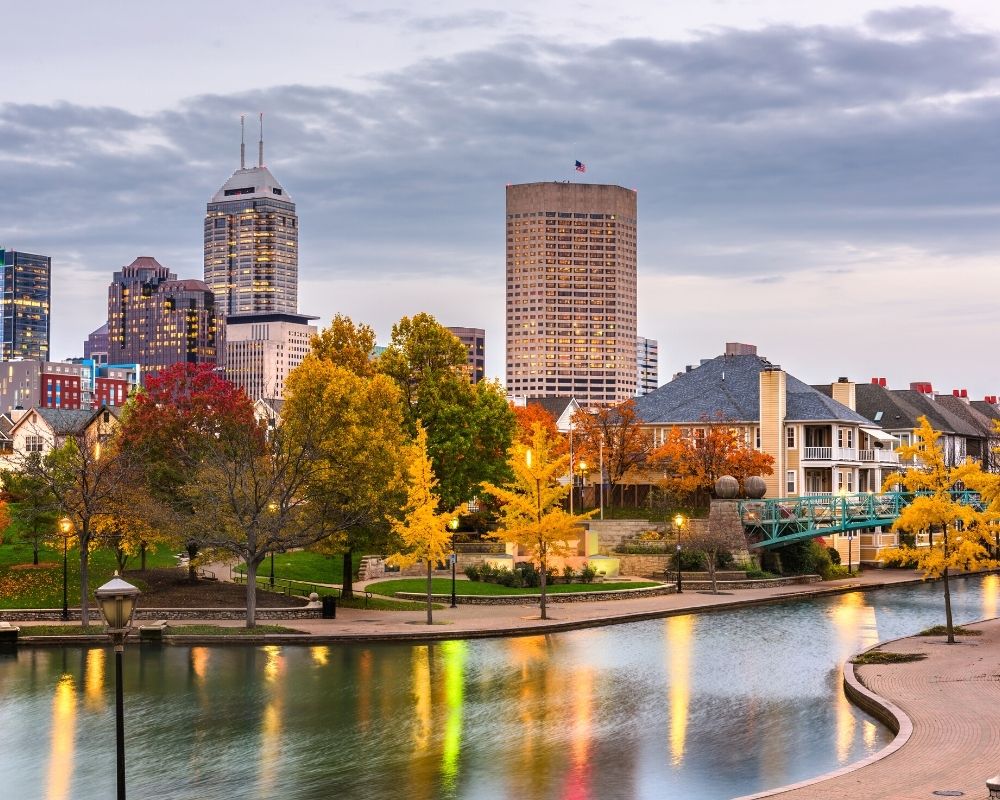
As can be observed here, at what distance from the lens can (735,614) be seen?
6169 centimetres

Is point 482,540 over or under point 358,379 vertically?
under

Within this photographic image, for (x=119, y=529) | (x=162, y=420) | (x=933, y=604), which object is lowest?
(x=933, y=604)

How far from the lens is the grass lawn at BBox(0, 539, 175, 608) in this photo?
55031mm

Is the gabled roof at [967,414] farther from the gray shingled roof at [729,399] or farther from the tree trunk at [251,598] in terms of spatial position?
the tree trunk at [251,598]

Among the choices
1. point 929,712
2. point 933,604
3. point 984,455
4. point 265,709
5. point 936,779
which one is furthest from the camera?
point 984,455

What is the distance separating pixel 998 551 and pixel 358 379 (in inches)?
2419

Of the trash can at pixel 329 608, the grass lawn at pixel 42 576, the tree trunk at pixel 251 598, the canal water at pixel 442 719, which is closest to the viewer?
the canal water at pixel 442 719

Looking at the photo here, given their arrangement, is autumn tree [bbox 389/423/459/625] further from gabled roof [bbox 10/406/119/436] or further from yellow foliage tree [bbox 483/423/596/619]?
gabled roof [bbox 10/406/119/436]

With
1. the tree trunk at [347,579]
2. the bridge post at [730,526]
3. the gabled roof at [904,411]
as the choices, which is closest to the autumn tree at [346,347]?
the tree trunk at [347,579]

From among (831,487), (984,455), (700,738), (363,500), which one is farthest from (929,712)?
(984,455)

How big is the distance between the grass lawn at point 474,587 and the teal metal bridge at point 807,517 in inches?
485

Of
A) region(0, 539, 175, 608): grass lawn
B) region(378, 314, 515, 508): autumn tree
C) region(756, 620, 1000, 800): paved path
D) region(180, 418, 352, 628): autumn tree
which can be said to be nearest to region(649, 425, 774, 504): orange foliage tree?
region(378, 314, 515, 508): autumn tree

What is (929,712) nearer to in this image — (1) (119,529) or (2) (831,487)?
(1) (119,529)

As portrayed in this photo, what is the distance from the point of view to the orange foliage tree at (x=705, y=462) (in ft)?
284
